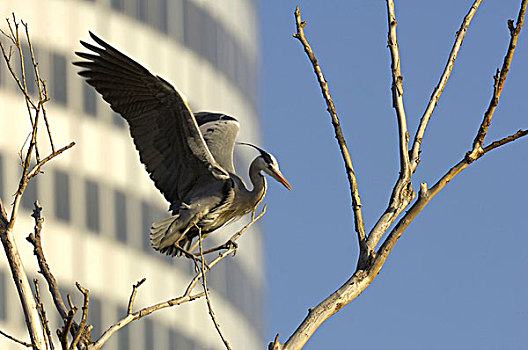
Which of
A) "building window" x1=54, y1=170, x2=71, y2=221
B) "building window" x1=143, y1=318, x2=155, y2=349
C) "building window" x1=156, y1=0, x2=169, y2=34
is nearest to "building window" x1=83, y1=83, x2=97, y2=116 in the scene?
"building window" x1=54, y1=170, x2=71, y2=221

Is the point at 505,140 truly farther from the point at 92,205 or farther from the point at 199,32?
the point at 199,32

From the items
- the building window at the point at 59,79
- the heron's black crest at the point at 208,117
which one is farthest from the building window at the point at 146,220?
the heron's black crest at the point at 208,117

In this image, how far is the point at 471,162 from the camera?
527cm

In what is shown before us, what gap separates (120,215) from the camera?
30766 mm

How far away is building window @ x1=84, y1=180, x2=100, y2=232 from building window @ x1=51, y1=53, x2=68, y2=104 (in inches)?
79.4

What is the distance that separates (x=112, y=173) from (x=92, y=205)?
0.91 m

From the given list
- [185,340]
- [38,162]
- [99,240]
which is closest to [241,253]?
[185,340]

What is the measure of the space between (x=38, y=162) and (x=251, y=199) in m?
2.80

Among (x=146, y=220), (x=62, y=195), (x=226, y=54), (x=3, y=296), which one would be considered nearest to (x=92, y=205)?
(x=62, y=195)

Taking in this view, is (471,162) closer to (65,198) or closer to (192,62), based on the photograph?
(65,198)

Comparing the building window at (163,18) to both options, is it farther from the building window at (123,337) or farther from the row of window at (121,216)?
the building window at (123,337)

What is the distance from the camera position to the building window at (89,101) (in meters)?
29.8

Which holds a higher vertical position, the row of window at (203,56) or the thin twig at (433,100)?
the row of window at (203,56)

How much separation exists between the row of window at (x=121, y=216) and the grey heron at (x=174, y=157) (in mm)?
18696
